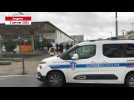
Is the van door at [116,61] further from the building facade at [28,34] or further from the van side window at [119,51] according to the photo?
the building facade at [28,34]

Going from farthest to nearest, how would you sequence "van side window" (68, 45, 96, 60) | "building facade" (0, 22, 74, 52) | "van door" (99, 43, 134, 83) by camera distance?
"building facade" (0, 22, 74, 52)
"van side window" (68, 45, 96, 60)
"van door" (99, 43, 134, 83)

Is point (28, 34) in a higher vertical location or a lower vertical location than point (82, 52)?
higher

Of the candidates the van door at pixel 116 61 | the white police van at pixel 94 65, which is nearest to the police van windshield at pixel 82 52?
the white police van at pixel 94 65

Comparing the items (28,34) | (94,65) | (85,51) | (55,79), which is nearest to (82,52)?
(85,51)

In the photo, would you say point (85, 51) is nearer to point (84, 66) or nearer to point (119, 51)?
point (84, 66)

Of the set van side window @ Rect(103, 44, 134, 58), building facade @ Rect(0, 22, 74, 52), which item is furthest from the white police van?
building facade @ Rect(0, 22, 74, 52)

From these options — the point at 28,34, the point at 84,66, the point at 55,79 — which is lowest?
the point at 55,79

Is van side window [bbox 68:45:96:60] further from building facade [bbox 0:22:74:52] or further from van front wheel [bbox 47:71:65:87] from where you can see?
building facade [bbox 0:22:74:52]

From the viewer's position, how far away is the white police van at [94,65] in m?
12.1

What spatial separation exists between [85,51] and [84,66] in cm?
66

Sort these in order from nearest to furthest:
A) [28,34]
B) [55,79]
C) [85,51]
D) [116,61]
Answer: [116,61] → [55,79] → [85,51] → [28,34]

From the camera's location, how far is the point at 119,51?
40.3ft

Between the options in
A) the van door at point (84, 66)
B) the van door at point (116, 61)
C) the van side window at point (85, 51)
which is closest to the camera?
the van door at point (116, 61)

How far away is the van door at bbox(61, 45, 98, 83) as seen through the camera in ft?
39.9
